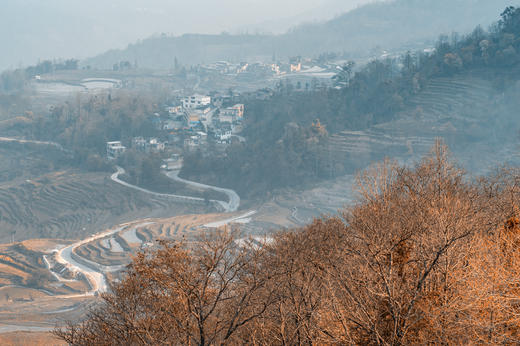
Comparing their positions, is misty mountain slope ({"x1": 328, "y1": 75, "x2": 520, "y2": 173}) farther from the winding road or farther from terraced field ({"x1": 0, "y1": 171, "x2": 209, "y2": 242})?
terraced field ({"x1": 0, "y1": 171, "x2": 209, "y2": 242})

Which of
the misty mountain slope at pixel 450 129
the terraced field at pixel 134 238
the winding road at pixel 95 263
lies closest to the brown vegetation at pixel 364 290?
the winding road at pixel 95 263

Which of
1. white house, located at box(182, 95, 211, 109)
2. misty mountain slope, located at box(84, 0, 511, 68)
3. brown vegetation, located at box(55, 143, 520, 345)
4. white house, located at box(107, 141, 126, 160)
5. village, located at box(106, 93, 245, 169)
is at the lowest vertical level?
white house, located at box(107, 141, 126, 160)

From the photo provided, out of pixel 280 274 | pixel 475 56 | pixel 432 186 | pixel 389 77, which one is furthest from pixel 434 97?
pixel 280 274

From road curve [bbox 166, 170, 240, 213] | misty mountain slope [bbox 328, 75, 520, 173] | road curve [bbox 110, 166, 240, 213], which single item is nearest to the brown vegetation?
misty mountain slope [bbox 328, 75, 520, 173]

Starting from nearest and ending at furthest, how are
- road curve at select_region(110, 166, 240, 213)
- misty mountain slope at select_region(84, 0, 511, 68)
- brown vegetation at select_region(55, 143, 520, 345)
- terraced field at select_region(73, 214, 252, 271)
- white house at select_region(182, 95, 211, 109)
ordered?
brown vegetation at select_region(55, 143, 520, 345), terraced field at select_region(73, 214, 252, 271), road curve at select_region(110, 166, 240, 213), white house at select_region(182, 95, 211, 109), misty mountain slope at select_region(84, 0, 511, 68)

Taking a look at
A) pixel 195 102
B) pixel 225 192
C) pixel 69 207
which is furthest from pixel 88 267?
pixel 195 102

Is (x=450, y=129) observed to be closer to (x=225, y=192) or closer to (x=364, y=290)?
(x=225, y=192)

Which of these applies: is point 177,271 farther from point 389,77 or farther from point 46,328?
point 389,77
